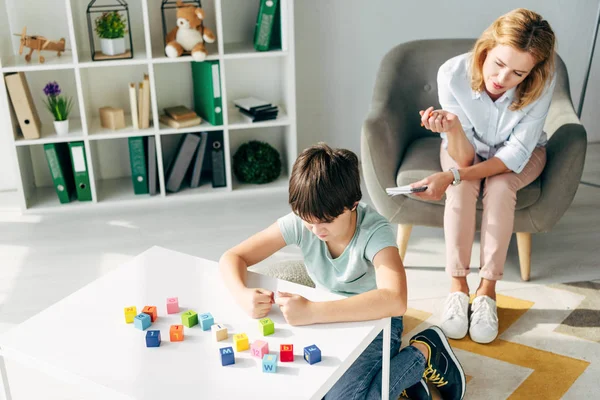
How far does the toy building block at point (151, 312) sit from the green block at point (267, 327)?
0.75 ft

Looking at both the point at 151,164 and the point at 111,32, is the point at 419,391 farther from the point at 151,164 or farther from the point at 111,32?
the point at 111,32

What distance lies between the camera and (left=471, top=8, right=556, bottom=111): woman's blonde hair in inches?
81.4

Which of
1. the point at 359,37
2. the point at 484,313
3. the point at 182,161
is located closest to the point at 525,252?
the point at 484,313

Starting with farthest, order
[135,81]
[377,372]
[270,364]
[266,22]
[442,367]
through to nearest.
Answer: [135,81]
[266,22]
[442,367]
[377,372]
[270,364]

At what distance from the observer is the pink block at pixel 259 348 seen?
4.43 feet

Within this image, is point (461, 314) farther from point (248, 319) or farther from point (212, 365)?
point (212, 365)

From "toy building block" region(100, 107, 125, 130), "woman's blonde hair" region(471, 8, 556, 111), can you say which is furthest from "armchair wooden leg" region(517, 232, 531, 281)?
"toy building block" region(100, 107, 125, 130)

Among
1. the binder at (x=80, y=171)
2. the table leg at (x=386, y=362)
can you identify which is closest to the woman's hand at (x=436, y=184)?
the table leg at (x=386, y=362)

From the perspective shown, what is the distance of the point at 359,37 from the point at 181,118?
0.92m

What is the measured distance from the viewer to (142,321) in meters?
1.45

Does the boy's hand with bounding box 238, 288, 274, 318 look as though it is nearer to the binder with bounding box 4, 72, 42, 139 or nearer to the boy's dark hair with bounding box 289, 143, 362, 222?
the boy's dark hair with bounding box 289, 143, 362, 222

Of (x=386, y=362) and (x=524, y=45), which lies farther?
(x=524, y=45)

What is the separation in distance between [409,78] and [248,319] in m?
1.54

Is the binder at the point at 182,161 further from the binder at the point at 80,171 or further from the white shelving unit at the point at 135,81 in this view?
the binder at the point at 80,171
